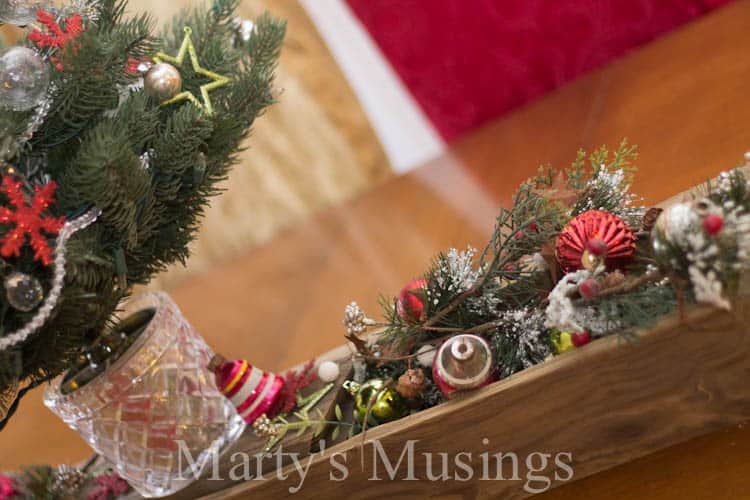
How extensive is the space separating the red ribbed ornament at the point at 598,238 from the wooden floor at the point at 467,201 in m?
0.17

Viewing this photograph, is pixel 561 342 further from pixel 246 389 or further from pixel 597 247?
pixel 246 389

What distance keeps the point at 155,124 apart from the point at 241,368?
9.5 inches

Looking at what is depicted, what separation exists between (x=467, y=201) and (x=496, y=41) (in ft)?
0.84

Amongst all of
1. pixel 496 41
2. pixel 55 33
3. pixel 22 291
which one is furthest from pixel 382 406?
pixel 496 41

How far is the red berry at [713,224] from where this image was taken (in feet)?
1.73

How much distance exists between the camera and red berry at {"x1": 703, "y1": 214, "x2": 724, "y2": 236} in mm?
527

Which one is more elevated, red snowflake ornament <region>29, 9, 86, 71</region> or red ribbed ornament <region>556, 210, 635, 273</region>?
red snowflake ornament <region>29, 9, 86, 71</region>

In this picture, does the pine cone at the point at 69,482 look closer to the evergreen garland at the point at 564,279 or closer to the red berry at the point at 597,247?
the evergreen garland at the point at 564,279

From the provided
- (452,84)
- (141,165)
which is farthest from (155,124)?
(452,84)

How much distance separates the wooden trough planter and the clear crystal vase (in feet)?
0.28

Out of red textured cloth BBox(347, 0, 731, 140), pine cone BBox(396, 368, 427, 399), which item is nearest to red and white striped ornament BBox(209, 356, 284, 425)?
pine cone BBox(396, 368, 427, 399)

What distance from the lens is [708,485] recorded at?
64cm

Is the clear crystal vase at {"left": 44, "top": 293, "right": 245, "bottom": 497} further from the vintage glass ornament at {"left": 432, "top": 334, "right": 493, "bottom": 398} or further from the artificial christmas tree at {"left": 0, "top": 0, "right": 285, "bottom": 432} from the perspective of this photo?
the vintage glass ornament at {"left": 432, "top": 334, "right": 493, "bottom": 398}

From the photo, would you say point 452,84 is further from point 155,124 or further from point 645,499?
point 645,499
